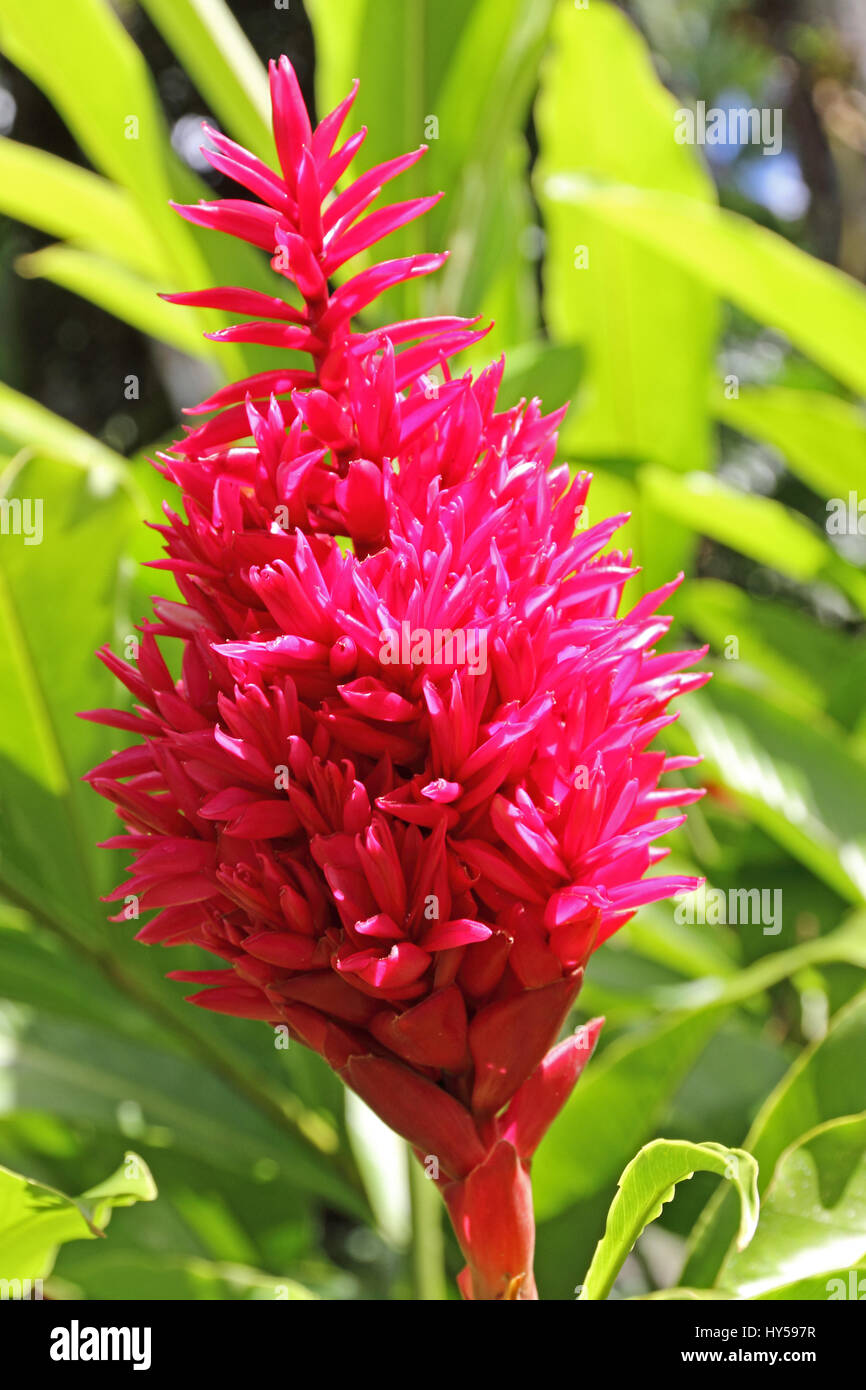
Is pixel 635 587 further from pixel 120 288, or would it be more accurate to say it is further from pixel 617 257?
pixel 120 288

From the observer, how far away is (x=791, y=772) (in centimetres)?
100

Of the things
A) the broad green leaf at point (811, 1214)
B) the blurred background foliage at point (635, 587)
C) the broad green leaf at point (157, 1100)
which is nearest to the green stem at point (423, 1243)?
the blurred background foliage at point (635, 587)

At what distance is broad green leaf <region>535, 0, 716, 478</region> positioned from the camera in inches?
44.9

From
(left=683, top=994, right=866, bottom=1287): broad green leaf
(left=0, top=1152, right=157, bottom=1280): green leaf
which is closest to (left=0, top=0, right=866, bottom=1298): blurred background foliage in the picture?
(left=683, top=994, right=866, bottom=1287): broad green leaf

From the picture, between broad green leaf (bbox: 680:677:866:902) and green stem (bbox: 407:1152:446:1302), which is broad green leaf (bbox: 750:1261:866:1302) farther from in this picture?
broad green leaf (bbox: 680:677:866:902)

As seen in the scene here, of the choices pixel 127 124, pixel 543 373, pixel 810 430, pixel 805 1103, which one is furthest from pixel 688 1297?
pixel 127 124

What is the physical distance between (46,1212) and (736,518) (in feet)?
2.72

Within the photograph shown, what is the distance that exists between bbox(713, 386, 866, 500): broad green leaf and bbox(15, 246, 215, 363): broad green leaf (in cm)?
48

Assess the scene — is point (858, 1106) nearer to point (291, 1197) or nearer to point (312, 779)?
point (312, 779)

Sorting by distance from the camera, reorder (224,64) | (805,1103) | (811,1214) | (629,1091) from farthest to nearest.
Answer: (224,64), (629,1091), (805,1103), (811,1214)

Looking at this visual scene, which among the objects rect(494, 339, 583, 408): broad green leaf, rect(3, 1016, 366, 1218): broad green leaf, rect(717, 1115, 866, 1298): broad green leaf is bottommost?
rect(717, 1115, 866, 1298): broad green leaf

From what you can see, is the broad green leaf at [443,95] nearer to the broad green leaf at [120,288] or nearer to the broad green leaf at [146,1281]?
the broad green leaf at [120,288]

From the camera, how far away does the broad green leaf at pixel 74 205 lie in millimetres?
1017

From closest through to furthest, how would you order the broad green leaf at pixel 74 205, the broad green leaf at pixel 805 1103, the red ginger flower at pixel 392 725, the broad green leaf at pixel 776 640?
the red ginger flower at pixel 392 725, the broad green leaf at pixel 805 1103, the broad green leaf at pixel 74 205, the broad green leaf at pixel 776 640
